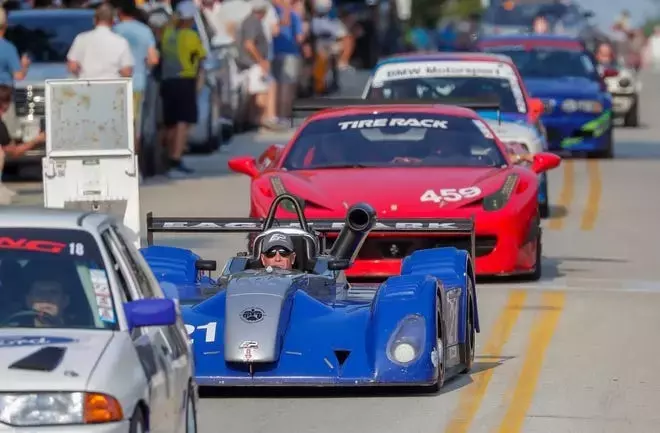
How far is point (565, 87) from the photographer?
26391mm

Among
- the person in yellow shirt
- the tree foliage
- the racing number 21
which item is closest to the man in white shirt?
the person in yellow shirt

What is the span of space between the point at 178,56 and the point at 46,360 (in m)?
17.1

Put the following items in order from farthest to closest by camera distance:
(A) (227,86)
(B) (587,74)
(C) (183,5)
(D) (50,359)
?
(A) (227,86) → (B) (587,74) → (C) (183,5) → (D) (50,359)

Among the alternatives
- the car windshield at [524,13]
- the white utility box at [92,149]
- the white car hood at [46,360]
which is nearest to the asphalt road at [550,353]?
the white utility box at [92,149]

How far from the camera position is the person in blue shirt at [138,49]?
72.5 feet

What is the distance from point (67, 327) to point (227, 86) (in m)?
22.0

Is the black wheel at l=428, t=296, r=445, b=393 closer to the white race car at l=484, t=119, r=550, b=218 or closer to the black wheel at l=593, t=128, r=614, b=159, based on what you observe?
the white race car at l=484, t=119, r=550, b=218

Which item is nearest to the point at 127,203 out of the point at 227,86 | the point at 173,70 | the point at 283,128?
the point at 173,70

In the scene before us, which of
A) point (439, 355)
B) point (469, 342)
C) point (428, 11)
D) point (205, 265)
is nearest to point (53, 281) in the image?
point (439, 355)

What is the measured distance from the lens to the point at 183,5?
2377cm

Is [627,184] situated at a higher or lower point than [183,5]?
lower

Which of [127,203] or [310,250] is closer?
[310,250]

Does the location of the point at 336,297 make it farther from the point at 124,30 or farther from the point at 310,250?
the point at 124,30

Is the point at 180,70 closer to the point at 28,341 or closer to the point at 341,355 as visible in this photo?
the point at 341,355
